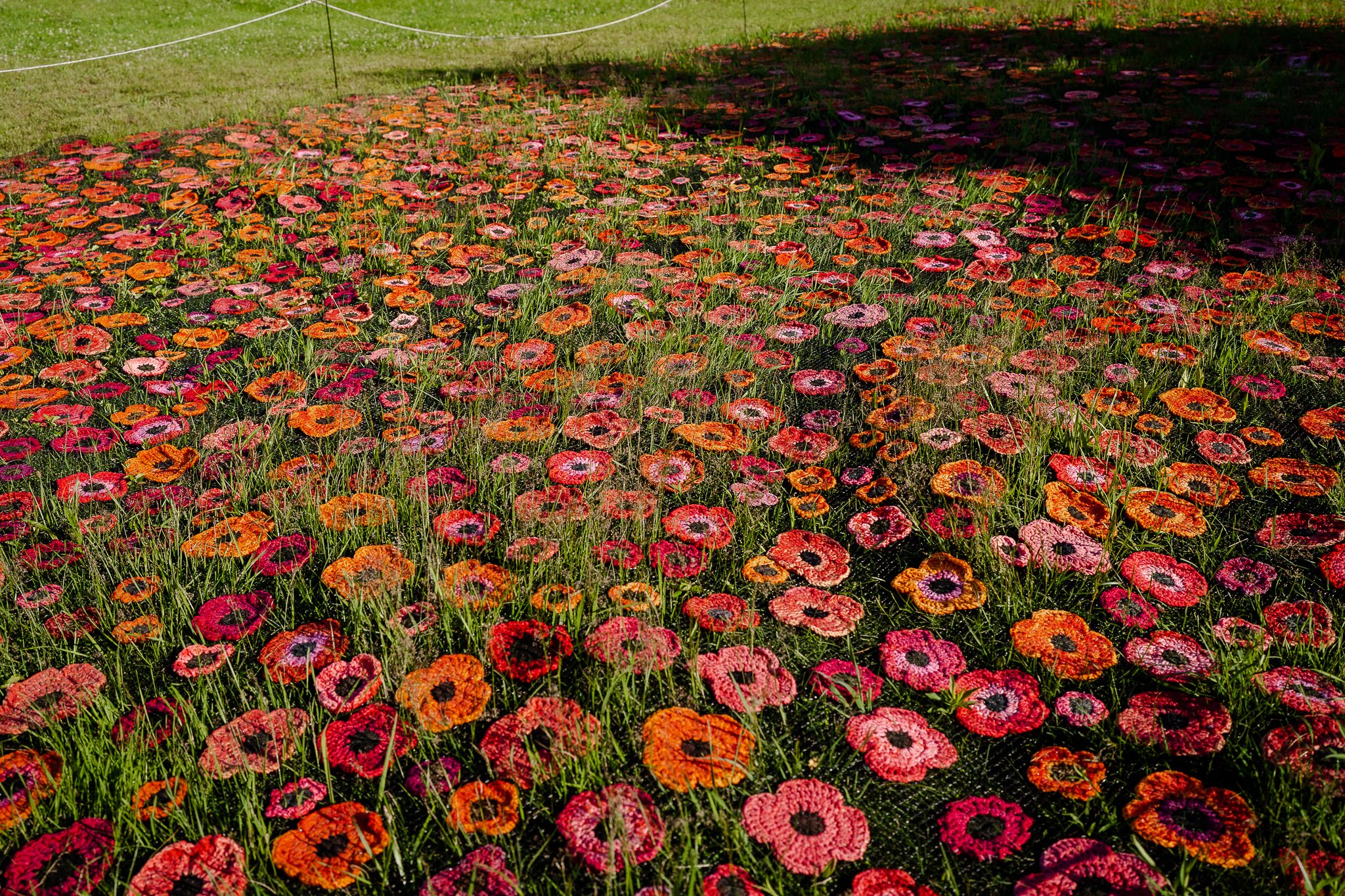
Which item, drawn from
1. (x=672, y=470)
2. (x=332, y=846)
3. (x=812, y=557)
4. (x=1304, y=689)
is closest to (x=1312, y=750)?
(x=1304, y=689)

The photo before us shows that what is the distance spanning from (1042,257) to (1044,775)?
7.40ft

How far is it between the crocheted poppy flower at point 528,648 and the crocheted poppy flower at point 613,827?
0.26 m

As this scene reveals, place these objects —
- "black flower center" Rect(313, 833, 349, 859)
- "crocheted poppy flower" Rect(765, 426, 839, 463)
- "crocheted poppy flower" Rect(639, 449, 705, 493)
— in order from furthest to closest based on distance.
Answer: "crocheted poppy flower" Rect(765, 426, 839, 463) < "crocheted poppy flower" Rect(639, 449, 705, 493) < "black flower center" Rect(313, 833, 349, 859)

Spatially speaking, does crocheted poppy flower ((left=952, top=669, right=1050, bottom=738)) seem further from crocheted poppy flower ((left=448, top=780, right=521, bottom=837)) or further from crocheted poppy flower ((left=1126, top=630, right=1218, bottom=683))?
crocheted poppy flower ((left=448, top=780, right=521, bottom=837))

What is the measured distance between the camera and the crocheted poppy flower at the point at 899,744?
1322 millimetres

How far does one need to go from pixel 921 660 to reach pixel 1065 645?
25cm

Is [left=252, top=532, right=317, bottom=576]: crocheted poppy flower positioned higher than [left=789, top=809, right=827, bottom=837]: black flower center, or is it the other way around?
[left=252, top=532, right=317, bottom=576]: crocheted poppy flower

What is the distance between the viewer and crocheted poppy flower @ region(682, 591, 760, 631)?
1584mm

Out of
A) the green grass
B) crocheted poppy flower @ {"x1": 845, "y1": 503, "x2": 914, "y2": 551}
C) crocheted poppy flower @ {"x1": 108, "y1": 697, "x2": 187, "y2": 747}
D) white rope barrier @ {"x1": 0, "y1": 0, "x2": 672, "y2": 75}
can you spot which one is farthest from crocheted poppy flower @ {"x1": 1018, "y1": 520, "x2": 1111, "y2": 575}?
white rope barrier @ {"x1": 0, "y1": 0, "x2": 672, "y2": 75}

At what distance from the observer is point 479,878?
3.87ft

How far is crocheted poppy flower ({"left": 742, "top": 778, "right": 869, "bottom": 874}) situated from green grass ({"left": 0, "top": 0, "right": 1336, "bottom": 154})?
5.51 metres

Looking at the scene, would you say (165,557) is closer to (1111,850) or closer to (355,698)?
(355,698)

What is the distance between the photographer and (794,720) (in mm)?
1430

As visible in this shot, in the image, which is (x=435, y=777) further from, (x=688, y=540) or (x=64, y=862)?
(x=688, y=540)
